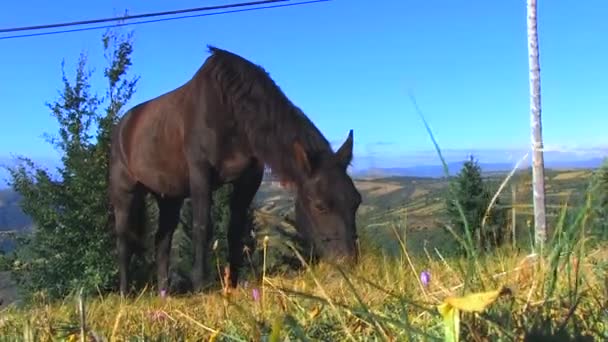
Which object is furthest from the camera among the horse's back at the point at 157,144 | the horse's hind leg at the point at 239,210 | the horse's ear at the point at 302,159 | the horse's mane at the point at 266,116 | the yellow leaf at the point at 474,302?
the horse's back at the point at 157,144

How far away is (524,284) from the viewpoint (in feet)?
7.44

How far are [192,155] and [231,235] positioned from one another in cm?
96

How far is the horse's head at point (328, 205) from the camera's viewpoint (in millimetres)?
5320

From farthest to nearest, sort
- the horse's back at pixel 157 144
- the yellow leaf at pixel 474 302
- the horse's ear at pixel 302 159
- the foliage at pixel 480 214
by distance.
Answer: the horse's back at pixel 157 144 → the horse's ear at pixel 302 159 → the foliage at pixel 480 214 → the yellow leaf at pixel 474 302

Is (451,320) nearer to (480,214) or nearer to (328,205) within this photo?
(480,214)

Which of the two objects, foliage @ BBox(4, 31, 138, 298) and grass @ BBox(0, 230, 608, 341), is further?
foliage @ BBox(4, 31, 138, 298)

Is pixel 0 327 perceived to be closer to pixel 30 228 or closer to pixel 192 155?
pixel 192 155

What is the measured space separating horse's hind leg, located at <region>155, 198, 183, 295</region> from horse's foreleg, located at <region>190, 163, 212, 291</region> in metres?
1.44

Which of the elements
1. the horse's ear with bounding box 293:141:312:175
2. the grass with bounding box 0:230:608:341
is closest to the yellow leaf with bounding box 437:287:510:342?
the grass with bounding box 0:230:608:341

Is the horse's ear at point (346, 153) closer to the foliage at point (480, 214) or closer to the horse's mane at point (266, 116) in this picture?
the horse's mane at point (266, 116)

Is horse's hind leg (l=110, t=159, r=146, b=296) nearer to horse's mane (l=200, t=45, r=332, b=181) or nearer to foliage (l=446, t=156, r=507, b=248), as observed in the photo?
horse's mane (l=200, t=45, r=332, b=181)

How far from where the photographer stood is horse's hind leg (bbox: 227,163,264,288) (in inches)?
249

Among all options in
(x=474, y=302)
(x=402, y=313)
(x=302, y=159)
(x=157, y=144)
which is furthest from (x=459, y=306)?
(x=157, y=144)

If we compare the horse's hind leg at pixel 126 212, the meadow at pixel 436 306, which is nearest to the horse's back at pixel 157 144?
the horse's hind leg at pixel 126 212
